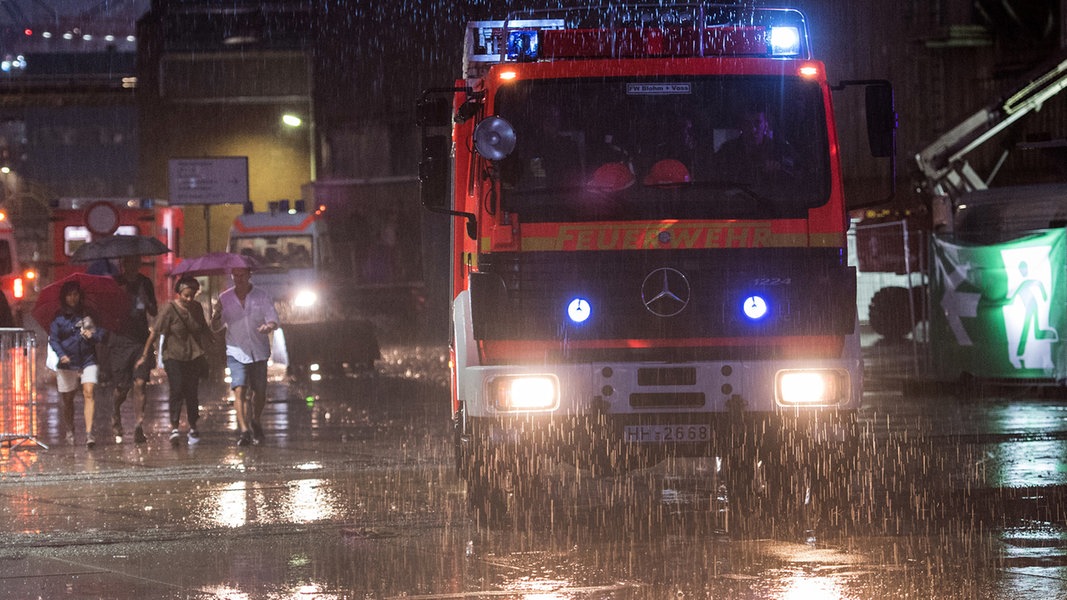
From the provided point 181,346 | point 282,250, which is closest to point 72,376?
point 181,346

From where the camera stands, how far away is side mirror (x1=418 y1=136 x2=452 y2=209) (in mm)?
9867

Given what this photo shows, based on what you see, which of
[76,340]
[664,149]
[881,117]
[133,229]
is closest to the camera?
[664,149]

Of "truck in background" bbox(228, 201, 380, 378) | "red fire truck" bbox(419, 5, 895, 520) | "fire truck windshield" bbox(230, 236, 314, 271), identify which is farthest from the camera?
"fire truck windshield" bbox(230, 236, 314, 271)

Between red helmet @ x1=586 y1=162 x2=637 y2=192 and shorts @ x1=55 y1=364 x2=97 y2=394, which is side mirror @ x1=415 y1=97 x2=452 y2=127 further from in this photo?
shorts @ x1=55 y1=364 x2=97 y2=394

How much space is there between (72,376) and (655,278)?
28.4ft

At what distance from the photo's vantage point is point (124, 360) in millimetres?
16484

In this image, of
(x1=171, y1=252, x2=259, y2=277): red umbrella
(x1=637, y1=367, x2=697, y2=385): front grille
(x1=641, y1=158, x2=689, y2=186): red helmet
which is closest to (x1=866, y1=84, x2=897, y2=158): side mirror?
(x1=641, y1=158, x2=689, y2=186): red helmet

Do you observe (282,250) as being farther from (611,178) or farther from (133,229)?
(611,178)

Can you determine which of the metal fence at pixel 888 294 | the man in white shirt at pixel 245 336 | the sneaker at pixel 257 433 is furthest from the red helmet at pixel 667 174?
the metal fence at pixel 888 294

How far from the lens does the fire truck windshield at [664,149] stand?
9359 millimetres

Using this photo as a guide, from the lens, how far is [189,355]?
52.7 ft

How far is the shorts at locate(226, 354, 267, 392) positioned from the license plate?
6865mm

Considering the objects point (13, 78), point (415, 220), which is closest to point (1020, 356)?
point (415, 220)

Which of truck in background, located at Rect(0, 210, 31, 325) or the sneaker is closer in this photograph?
the sneaker
